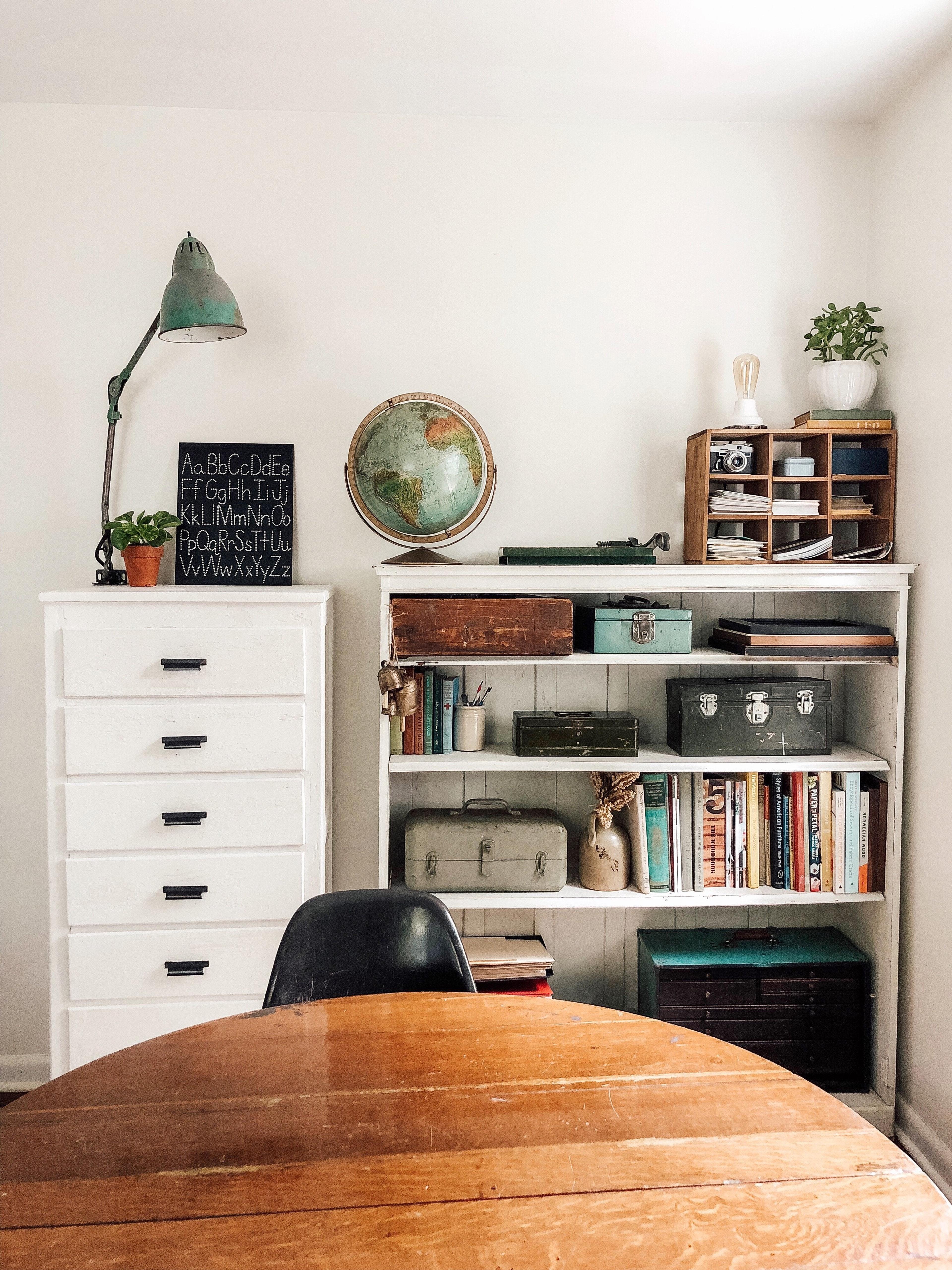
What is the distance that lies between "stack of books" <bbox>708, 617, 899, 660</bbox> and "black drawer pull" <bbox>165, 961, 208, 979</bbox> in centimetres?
161

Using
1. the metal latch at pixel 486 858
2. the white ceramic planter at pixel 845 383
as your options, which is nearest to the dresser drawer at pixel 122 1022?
the metal latch at pixel 486 858

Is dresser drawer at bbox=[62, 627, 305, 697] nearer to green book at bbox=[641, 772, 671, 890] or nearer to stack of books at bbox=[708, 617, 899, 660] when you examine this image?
green book at bbox=[641, 772, 671, 890]

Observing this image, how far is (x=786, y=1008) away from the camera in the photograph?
2412 millimetres

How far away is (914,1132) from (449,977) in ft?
5.07

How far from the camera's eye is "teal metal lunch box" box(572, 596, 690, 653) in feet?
7.63

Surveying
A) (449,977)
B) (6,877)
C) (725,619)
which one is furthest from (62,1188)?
(725,619)

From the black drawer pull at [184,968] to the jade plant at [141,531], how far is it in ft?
3.53

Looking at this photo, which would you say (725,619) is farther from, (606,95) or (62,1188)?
(62,1188)

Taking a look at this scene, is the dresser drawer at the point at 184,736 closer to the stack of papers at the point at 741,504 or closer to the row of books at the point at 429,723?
the row of books at the point at 429,723

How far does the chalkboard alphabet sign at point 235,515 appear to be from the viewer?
253 cm

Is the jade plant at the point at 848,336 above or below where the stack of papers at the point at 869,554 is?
above

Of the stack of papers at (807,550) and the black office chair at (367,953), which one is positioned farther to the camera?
the stack of papers at (807,550)

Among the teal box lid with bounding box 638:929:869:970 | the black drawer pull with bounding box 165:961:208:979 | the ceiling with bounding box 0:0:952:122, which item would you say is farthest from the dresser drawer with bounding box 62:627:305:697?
the ceiling with bounding box 0:0:952:122

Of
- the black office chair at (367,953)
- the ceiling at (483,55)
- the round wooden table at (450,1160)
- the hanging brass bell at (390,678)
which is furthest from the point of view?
the hanging brass bell at (390,678)
